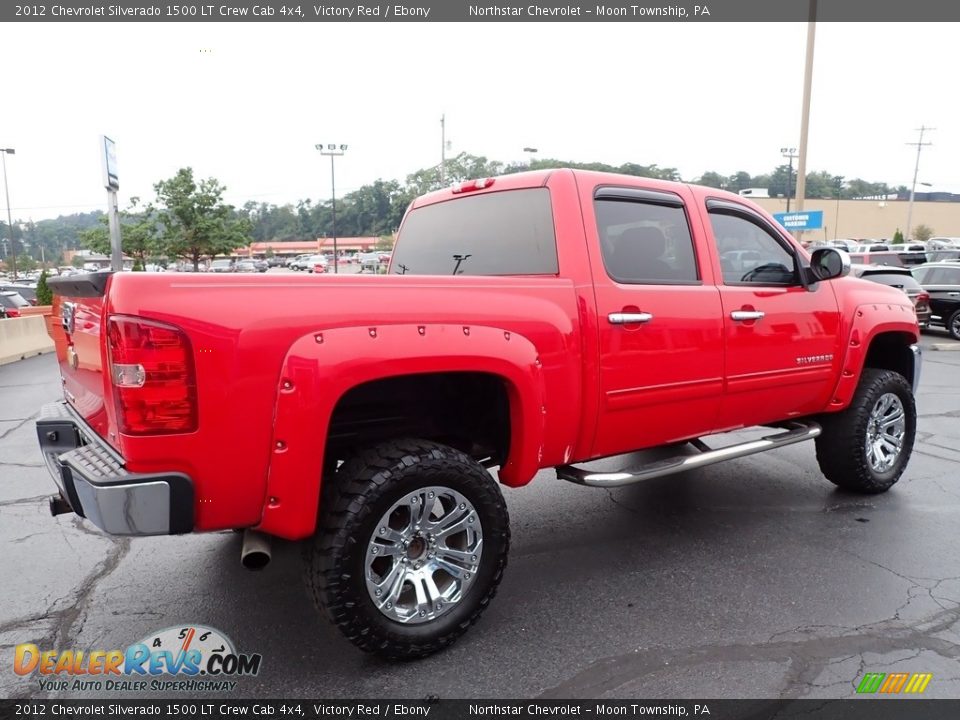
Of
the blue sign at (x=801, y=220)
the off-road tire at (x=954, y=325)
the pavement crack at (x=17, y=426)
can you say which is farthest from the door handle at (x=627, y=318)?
the blue sign at (x=801, y=220)

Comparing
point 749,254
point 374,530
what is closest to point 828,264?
point 749,254

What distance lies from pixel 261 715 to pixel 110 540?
222cm

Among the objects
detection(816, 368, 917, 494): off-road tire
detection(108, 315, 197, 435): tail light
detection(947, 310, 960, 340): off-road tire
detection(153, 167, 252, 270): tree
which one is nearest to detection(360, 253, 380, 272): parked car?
detection(153, 167, 252, 270): tree

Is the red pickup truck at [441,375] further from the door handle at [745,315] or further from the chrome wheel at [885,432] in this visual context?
the chrome wheel at [885,432]

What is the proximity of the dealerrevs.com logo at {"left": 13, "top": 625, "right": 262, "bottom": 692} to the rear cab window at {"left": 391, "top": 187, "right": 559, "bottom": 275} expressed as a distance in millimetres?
2143

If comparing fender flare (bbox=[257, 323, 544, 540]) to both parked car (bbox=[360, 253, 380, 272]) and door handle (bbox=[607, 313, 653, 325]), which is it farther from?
parked car (bbox=[360, 253, 380, 272])

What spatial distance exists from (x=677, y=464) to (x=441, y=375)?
1379mm

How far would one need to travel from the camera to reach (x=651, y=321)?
11.2ft

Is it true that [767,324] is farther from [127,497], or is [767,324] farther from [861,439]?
[127,497]

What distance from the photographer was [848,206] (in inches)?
3342

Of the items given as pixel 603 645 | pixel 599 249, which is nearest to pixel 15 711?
pixel 603 645

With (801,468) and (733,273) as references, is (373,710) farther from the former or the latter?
(801,468)

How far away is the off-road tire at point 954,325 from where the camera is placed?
583 inches

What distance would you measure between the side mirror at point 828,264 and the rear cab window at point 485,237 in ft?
6.32
